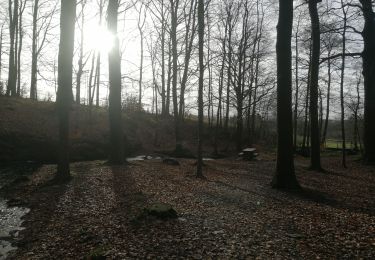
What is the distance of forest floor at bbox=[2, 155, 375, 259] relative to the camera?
5.29m

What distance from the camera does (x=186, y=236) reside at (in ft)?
19.1

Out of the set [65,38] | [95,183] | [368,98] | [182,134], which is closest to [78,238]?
[95,183]

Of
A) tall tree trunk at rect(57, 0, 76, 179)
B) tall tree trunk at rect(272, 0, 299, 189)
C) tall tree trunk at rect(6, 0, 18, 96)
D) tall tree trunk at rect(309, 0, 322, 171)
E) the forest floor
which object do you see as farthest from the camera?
tall tree trunk at rect(6, 0, 18, 96)

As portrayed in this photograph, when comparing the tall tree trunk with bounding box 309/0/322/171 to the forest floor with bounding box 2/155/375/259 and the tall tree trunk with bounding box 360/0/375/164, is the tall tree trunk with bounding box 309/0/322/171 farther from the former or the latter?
the tall tree trunk with bounding box 360/0/375/164

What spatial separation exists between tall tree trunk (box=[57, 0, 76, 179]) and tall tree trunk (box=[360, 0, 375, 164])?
15021mm

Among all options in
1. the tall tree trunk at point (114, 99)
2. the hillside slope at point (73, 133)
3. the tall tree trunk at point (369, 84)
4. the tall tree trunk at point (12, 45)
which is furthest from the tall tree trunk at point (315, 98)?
the tall tree trunk at point (12, 45)

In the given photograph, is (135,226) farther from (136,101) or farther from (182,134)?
(136,101)

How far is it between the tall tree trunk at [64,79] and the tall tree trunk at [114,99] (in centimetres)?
378

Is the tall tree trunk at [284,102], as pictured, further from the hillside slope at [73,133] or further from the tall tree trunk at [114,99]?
the hillside slope at [73,133]

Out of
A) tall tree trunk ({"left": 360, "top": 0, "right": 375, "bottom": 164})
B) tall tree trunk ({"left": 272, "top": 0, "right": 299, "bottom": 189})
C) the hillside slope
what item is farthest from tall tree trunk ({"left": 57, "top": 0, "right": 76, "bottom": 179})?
tall tree trunk ({"left": 360, "top": 0, "right": 375, "bottom": 164})

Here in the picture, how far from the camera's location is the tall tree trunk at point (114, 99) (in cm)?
1491

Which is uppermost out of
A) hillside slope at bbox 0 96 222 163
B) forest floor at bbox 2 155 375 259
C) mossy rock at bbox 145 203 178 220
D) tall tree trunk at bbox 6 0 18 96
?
tall tree trunk at bbox 6 0 18 96

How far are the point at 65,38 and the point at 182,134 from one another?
19.8 m

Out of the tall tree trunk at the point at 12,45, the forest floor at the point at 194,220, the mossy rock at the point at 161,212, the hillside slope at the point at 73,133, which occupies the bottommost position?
the forest floor at the point at 194,220
